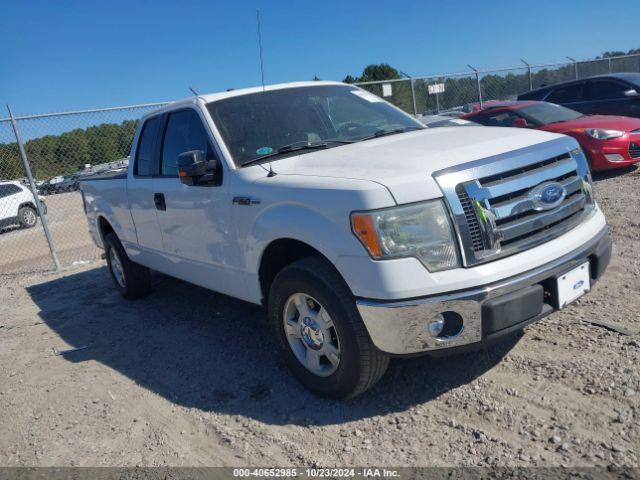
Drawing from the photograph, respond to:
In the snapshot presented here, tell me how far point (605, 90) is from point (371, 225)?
10.8 meters

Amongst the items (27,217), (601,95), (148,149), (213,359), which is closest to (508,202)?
(213,359)

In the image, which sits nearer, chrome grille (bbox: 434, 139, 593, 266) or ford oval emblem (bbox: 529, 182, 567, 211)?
chrome grille (bbox: 434, 139, 593, 266)

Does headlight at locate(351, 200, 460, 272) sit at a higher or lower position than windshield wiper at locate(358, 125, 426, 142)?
lower

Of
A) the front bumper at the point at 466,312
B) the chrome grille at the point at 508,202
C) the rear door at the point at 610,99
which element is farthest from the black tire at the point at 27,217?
the chrome grille at the point at 508,202

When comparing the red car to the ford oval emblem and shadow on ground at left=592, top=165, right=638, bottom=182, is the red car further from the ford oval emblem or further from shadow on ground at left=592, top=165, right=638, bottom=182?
the ford oval emblem

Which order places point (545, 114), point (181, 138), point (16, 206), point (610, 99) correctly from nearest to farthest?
1. point (181, 138)
2. point (545, 114)
3. point (610, 99)
4. point (16, 206)

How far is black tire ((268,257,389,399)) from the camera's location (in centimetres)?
300

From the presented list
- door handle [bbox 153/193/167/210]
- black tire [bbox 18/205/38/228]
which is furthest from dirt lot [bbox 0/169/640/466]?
black tire [bbox 18/205/38/228]

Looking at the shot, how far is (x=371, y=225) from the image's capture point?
2.79 meters

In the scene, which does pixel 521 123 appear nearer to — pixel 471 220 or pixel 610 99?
pixel 610 99

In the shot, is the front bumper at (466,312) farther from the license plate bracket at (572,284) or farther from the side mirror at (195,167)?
the side mirror at (195,167)

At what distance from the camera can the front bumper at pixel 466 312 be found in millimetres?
2768

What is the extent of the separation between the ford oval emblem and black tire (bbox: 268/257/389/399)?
1129mm

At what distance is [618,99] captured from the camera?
11250 mm
